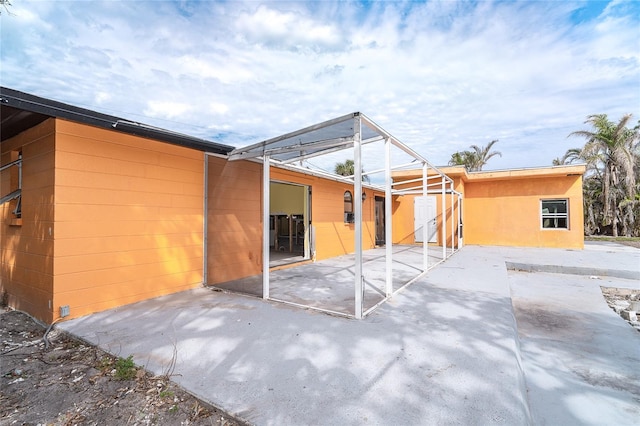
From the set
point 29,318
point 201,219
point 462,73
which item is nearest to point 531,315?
point 201,219

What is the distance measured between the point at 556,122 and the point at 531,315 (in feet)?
45.8

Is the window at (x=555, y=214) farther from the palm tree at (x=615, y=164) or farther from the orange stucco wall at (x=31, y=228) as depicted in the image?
the orange stucco wall at (x=31, y=228)

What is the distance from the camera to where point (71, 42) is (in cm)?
580

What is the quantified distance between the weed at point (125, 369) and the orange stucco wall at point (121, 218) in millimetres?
1783

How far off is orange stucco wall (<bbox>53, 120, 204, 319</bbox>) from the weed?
1783 millimetres

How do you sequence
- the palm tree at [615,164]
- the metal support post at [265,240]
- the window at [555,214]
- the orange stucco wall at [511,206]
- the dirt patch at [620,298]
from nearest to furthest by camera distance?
the metal support post at [265,240], the dirt patch at [620,298], the orange stucco wall at [511,206], the window at [555,214], the palm tree at [615,164]

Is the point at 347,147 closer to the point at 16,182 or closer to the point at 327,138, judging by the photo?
the point at 327,138

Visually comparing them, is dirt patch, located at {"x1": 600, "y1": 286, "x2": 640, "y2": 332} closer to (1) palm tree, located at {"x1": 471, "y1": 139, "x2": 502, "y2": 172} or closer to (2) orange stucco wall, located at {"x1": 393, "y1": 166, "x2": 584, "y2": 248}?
(2) orange stucco wall, located at {"x1": 393, "y1": 166, "x2": 584, "y2": 248}

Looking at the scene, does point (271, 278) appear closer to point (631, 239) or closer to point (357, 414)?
point (357, 414)

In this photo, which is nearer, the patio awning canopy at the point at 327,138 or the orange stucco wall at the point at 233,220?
the patio awning canopy at the point at 327,138

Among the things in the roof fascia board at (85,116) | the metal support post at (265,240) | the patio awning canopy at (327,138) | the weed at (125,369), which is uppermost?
the roof fascia board at (85,116)

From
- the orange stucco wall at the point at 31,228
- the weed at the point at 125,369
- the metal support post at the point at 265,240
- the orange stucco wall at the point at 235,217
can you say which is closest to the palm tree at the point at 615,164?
the orange stucco wall at the point at 235,217

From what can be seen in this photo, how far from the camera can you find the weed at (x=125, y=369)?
7.49 feet

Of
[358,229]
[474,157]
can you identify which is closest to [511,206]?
[474,157]
